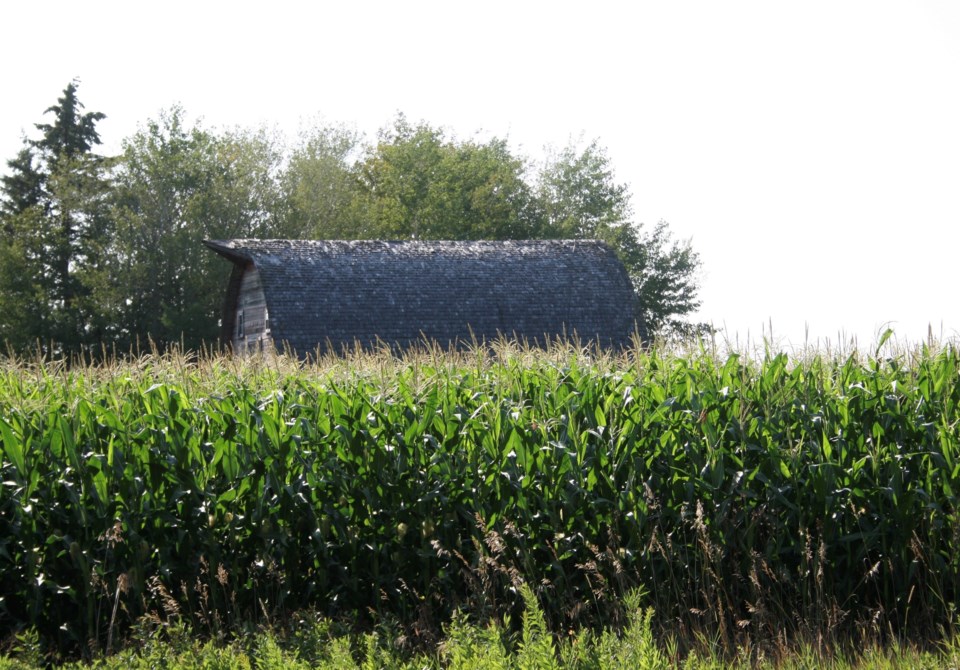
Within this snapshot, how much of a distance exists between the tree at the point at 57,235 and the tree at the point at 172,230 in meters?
1.12

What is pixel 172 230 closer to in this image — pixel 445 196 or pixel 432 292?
pixel 445 196

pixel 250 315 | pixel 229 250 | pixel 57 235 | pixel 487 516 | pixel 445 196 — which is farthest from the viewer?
pixel 445 196

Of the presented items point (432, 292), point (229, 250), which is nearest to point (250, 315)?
point (229, 250)

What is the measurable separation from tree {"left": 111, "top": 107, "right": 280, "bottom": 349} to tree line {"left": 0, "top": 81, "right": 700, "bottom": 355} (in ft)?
0.22

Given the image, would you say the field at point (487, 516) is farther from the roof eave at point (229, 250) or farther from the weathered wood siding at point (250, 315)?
the roof eave at point (229, 250)

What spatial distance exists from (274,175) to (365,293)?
85.0 ft

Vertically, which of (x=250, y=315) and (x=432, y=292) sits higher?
(x=432, y=292)

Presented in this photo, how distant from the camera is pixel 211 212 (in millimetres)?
47594

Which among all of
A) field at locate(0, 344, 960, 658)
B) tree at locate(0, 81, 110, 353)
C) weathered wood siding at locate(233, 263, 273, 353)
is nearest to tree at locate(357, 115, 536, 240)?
tree at locate(0, 81, 110, 353)

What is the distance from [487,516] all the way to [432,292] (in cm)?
2358

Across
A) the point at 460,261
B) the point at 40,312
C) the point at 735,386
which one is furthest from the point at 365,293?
the point at 735,386

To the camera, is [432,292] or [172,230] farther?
[172,230]

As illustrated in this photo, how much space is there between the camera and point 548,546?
810 centimetres

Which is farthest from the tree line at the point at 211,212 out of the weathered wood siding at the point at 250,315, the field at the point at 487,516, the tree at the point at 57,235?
the field at the point at 487,516
